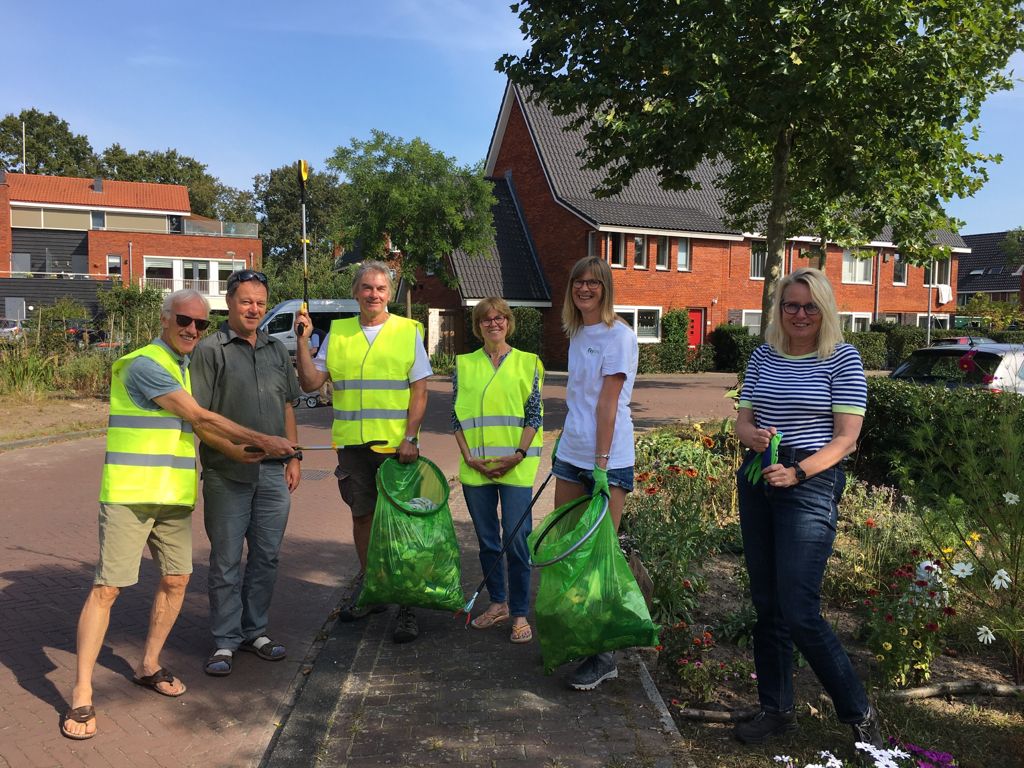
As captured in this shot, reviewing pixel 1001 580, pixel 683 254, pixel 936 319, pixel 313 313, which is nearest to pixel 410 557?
pixel 1001 580

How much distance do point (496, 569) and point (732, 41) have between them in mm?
6865

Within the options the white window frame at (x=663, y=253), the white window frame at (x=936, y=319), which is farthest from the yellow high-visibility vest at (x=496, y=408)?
the white window frame at (x=936, y=319)

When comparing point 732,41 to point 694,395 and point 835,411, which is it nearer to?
point 835,411

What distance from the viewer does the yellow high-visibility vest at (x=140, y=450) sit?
3453mm

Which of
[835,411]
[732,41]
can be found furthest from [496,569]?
[732,41]

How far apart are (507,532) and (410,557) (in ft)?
1.79

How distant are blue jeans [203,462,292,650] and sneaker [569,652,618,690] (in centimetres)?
167

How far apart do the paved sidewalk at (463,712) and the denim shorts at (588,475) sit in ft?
Result: 2.82

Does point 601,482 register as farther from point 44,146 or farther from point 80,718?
point 44,146

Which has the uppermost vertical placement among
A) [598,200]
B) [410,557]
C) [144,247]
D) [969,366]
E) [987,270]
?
[987,270]

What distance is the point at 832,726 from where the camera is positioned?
128 inches

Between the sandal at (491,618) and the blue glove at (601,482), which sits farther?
the sandal at (491,618)

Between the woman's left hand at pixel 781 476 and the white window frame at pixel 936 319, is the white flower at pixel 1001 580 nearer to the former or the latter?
the woman's left hand at pixel 781 476

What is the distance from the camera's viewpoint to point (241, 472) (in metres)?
3.93
